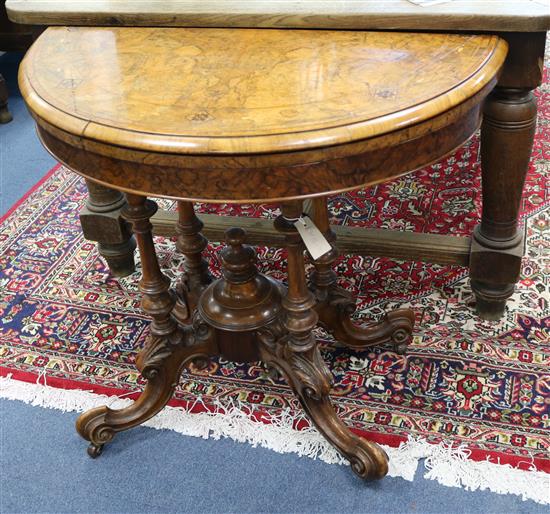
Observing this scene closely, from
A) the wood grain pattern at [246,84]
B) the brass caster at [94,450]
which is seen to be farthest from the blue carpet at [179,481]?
the wood grain pattern at [246,84]

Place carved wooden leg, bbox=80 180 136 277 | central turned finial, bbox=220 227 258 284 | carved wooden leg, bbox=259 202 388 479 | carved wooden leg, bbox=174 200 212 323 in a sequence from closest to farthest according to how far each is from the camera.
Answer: carved wooden leg, bbox=259 202 388 479
central turned finial, bbox=220 227 258 284
carved wooden leg, bbox=174 200 212 323
carved wooden leg, bbox=80 180 136 277

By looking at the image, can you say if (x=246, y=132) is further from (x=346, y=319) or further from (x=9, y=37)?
(x=9, y=37)

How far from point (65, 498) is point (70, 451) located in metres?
0.12

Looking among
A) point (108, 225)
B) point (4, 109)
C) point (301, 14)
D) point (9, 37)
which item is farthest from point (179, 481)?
point (9, 37)

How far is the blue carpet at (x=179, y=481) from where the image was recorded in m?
1.38

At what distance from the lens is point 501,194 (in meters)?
1.61

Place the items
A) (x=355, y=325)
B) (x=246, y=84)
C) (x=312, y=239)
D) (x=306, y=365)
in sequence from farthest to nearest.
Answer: (x=355, y=325), (x=306, y=365), (x=312, y=239), (x=246, y=84)

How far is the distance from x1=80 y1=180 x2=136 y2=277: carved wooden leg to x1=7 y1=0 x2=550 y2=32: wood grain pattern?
1.69 feet

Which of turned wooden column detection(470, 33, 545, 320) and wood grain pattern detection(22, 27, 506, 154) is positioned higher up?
wood grain pattern detection(22, 27, 506, 154)

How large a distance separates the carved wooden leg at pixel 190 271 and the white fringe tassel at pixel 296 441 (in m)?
0.24

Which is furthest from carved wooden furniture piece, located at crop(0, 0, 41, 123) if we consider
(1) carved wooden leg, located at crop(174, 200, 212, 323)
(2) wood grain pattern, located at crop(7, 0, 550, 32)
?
(1) carved wooden leg, located at crop(174, 200, 212, 323)

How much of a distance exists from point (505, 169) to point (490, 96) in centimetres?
17

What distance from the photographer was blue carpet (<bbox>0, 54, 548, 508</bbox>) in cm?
138

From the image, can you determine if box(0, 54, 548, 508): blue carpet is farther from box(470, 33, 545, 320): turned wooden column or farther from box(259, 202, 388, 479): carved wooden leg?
box(470, 33, 545, 320): turned wooden column
